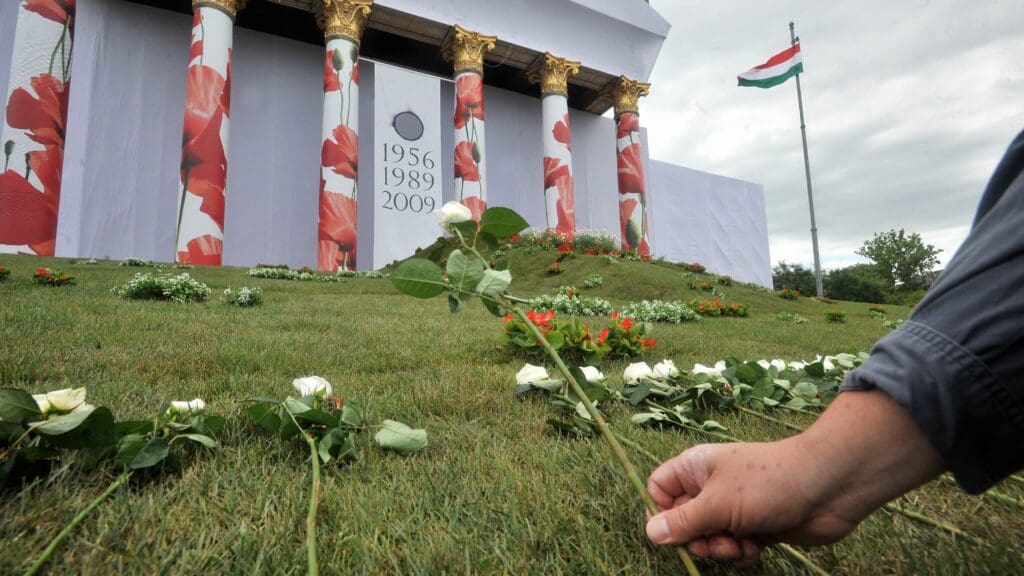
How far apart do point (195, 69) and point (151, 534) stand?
676 inches

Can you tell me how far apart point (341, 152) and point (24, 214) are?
8.40 metres

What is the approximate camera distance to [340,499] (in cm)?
121

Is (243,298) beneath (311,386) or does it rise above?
above

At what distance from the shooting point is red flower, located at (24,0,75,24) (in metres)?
13.9

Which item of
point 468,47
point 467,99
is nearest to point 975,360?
point 467,99

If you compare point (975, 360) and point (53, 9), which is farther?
point (53, 9)

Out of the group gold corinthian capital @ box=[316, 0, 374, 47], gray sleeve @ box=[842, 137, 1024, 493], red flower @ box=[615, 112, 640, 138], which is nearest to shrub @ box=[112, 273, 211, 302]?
gray sleeve @ box=[842, 137, 1024, 493]

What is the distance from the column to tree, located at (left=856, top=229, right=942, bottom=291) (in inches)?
1676

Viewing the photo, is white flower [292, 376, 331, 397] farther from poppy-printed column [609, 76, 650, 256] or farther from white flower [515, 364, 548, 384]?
poppy-printed column [609, 76, 650, 256]

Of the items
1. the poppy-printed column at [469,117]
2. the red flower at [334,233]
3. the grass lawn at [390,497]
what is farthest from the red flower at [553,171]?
the grass lawn at [390,497]

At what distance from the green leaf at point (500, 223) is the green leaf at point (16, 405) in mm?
1136

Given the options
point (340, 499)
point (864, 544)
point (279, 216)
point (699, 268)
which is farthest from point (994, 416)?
point (279, 216)

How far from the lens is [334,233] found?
611 inches

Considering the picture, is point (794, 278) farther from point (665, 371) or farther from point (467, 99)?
point (665, 371)
